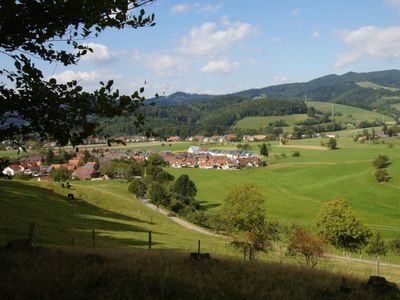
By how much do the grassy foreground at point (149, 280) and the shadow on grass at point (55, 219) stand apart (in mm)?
16435

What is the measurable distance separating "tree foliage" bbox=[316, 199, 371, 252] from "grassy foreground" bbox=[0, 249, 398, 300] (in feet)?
159

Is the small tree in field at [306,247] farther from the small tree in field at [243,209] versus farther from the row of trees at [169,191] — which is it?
the row of trees at [169,191]

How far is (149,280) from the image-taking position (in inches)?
479

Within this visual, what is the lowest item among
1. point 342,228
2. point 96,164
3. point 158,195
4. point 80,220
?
point 342,228

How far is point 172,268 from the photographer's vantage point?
45.4 ft

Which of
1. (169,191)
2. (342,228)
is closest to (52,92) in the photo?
(342,228)

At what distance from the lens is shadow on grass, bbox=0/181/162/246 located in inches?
1355

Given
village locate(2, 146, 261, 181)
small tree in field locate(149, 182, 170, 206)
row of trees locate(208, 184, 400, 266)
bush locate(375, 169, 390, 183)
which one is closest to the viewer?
row of trees locate(208, 184, 400, 266)

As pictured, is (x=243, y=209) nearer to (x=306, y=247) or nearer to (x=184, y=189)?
(x=306, y=247)

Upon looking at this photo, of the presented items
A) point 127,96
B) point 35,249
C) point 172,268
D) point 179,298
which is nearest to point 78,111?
point 127,96

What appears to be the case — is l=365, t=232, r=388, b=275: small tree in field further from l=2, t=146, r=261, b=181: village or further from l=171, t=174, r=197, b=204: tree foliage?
l=2, t=146, r=261, b=181: village

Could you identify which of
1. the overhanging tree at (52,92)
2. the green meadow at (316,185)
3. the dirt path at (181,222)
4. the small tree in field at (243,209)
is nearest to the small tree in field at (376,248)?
the green meadow at (316,185)

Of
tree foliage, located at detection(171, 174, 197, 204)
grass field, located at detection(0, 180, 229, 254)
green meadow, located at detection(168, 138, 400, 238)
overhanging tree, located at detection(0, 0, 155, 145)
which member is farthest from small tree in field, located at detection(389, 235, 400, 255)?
overhanging tree, located at detection(0, 0, 155, 145)

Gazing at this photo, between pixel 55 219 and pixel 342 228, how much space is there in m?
40.6
